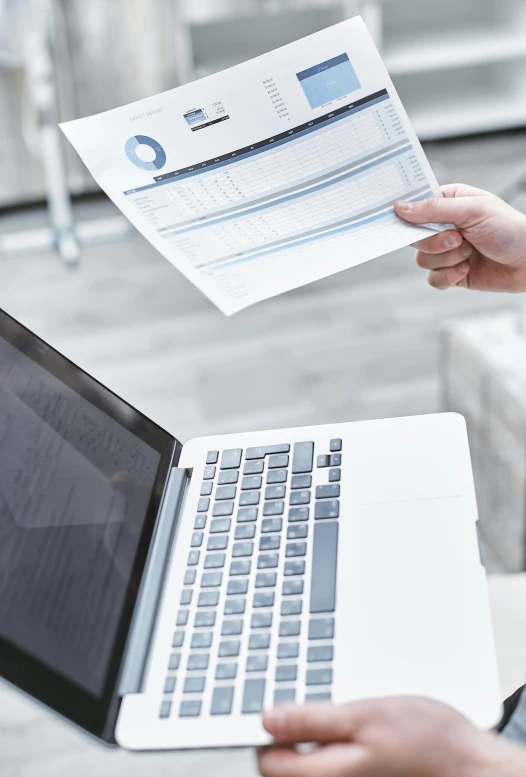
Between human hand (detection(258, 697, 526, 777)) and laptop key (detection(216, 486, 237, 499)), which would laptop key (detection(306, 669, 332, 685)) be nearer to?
human hand (detection(258, 697, 526, 777))

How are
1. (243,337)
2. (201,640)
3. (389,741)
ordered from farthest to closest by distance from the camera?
(243,337) < (201,640) < (389,741)

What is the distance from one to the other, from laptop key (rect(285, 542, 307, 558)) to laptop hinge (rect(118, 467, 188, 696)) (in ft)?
0.28

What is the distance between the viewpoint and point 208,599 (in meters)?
0.57

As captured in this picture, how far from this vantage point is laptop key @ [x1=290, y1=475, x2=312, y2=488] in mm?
650

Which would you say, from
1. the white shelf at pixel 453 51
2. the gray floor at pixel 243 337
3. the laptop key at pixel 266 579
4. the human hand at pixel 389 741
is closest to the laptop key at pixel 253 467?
the laptop key at pixel 266 579

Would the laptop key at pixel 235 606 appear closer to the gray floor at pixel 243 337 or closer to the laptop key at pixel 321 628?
the laptop key at pixel 321 628

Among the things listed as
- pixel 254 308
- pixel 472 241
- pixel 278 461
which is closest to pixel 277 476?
pixel 278 461

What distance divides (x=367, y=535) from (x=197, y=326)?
5.82 ft

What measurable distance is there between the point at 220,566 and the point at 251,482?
0.08 m

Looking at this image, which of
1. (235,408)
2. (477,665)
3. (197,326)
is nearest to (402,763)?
(477,665)

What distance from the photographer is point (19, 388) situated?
2.02 feet

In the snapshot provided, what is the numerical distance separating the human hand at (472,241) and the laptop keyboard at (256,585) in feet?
0.81

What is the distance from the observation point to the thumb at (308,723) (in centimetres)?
45

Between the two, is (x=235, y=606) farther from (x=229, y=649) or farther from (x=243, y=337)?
(x=243, y=337)
